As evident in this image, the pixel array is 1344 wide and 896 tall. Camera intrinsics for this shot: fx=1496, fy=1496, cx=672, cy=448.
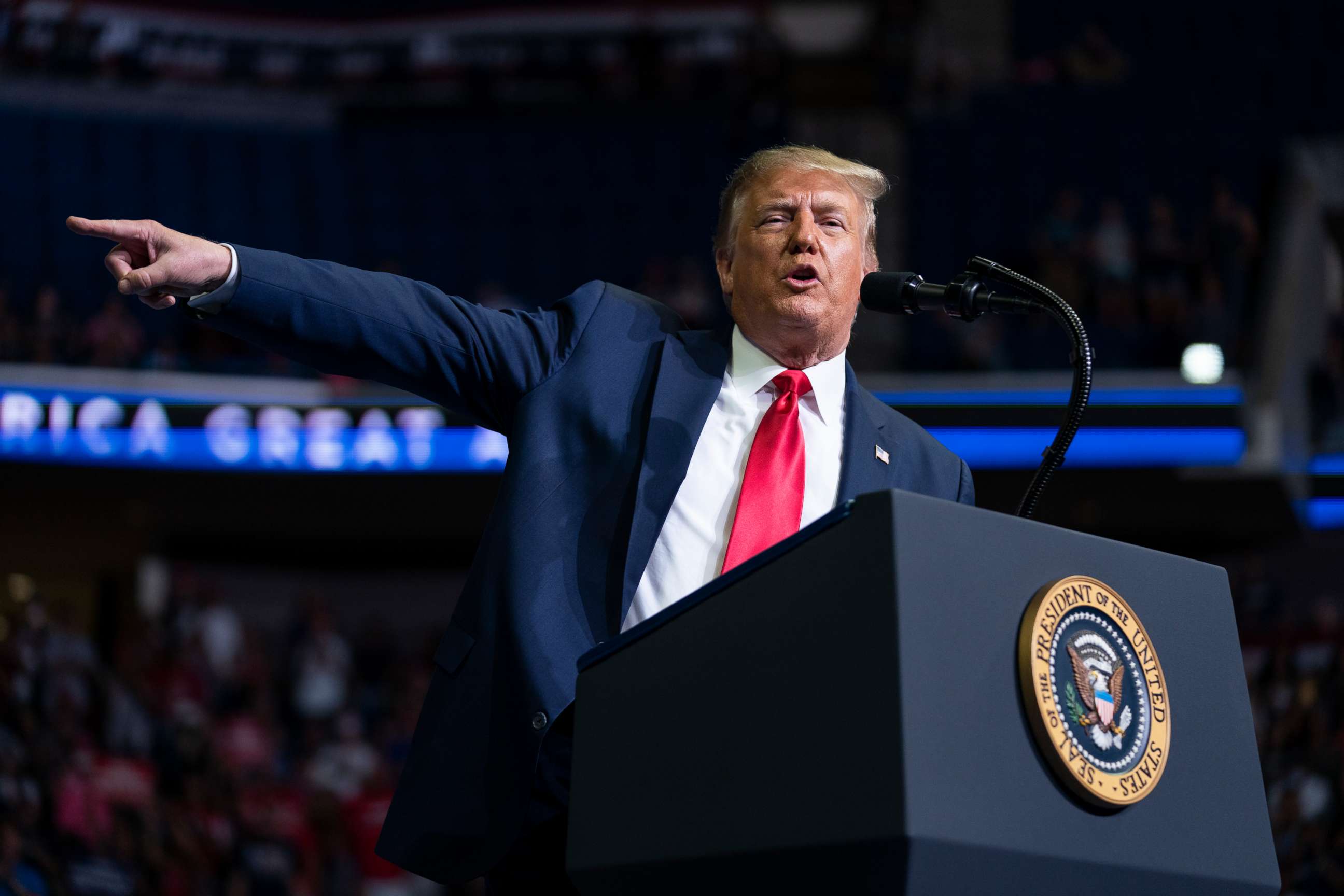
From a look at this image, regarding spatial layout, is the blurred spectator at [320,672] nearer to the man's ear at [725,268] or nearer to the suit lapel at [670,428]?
the man's ear at [725,268]

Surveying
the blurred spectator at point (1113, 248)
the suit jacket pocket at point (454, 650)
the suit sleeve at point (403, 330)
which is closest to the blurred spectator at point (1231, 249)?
the blurred spectator at point (1113, 248)

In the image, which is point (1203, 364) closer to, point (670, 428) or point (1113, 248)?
point (1113, 248)

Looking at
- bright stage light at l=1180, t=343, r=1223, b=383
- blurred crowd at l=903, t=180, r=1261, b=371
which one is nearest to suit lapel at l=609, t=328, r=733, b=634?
blurred crowd at l=903, t=180, r=1261, b=371

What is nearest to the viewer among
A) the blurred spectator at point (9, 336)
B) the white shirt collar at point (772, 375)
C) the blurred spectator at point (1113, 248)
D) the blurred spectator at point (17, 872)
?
the white shirt collar at point (772, 375)

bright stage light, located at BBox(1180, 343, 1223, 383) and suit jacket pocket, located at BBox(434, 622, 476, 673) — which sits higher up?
bright stage light, located at BBox(1180, 343, 1223, 383)

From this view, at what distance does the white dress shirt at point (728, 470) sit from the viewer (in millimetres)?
1567

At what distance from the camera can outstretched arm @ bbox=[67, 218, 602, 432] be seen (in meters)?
1.44

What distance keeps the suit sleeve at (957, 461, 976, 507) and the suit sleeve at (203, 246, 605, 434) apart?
0.49 meters

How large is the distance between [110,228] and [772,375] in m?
0.75

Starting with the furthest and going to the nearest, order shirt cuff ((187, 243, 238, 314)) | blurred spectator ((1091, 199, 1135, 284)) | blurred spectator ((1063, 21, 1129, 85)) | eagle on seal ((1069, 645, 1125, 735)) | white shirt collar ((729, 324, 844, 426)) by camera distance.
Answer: blurred spectator ((1063, 21, 1129, 85)) < blurred spectator ((1091, 199, 1135, 284)) < white shirt collar ((729, 324, 844, 426)) < shirt cuff ((187, 243, 238, 314)) < eagle on seal ((1069, 645, 1125, 735))

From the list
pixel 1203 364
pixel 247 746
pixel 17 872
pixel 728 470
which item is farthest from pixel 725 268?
pixel 247 746

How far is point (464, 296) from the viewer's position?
9.99 meters

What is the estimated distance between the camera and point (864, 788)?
3.45 feet

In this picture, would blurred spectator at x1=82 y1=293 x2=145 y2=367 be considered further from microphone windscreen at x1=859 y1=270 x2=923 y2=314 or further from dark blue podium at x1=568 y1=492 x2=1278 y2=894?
dark blue podium at x1=568 y1=492 x2=1278 y2=894
